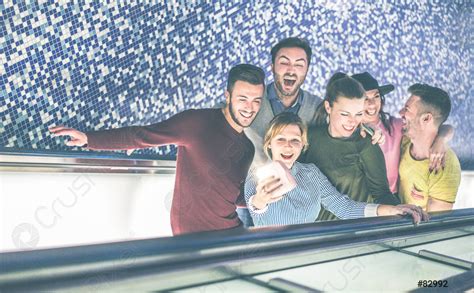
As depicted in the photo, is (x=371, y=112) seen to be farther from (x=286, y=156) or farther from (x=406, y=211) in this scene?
(x=286, y=156)

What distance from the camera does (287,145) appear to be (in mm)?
3932

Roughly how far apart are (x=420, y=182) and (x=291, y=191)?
1.68m

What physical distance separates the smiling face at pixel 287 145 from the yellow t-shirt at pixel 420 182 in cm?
140

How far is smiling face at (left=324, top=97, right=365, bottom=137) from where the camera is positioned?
13.9 ft

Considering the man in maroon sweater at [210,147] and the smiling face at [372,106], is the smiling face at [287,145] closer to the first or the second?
the man in maroon sweater at [210,147]

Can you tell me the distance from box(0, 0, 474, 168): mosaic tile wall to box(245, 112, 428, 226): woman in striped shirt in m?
0.48

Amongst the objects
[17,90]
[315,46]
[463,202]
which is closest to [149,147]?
[17,90]

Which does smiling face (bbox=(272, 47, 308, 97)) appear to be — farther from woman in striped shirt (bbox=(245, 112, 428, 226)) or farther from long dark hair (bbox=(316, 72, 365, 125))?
long dark hair (bbox=(316, 72, 365, 125))

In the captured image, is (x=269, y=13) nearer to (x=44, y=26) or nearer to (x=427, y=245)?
(x=44, y=26)

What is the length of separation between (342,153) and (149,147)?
180cm

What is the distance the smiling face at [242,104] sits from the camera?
11.8ft

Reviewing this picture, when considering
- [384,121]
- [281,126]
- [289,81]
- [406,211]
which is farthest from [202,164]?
[406,211]

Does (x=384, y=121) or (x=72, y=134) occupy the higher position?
(x=72, y=134)

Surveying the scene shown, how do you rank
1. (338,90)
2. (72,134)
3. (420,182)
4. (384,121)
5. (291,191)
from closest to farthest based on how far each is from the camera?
(72,134) → (291,191) → (338,90) → (384,121) → (420,182)
